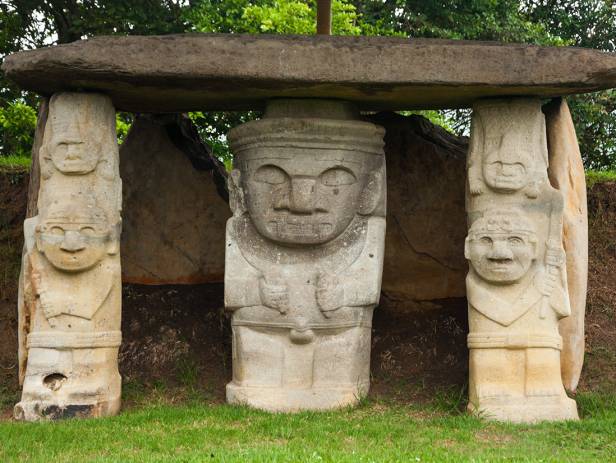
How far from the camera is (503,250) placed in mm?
6340

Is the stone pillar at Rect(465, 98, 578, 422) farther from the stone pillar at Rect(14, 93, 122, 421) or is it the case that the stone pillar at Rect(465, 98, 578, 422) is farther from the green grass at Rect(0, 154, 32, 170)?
the green grass at Rect(0, 154, 32, 170)

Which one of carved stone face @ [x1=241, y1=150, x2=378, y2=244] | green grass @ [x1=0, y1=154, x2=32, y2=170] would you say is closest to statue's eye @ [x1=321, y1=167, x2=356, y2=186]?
carved stone face @ [x1=241, y1=150, x2=378, y2=244]

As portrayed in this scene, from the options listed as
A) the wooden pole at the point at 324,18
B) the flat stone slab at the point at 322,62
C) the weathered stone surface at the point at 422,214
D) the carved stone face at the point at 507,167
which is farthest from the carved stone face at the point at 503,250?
the wooden pole at the point at 324,18

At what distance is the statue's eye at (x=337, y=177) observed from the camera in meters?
6.74

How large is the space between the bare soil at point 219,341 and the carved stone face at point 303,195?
131 centimetres

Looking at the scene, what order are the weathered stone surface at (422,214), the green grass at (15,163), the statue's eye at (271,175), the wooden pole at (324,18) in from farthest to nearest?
the green grass at (15,163), the wooden pole at (324,18), the weathered stone surface at (422,214), the statue's eye at (271,175)

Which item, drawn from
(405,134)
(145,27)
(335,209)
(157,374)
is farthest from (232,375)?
(145,27)

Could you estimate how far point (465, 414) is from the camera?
6340mm

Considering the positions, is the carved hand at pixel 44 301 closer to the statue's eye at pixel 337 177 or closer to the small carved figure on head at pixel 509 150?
the statue's eye at pixel 337 177

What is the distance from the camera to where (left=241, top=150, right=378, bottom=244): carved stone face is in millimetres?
6645

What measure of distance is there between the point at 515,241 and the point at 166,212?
3.33 m

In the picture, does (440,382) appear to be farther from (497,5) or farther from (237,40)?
(497,5)

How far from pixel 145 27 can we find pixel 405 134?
489 cm

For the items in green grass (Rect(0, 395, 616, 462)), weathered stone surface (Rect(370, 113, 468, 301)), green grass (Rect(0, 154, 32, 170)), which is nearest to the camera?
green grass (Rect(0, 395, 616, 462))
